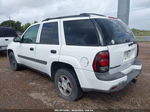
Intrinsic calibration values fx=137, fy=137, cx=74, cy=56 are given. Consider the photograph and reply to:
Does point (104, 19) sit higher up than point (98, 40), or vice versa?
point (104, 19)

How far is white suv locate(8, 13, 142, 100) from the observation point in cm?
253

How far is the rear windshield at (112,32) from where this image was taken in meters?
2.61

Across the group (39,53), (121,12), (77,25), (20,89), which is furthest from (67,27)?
(121,12)

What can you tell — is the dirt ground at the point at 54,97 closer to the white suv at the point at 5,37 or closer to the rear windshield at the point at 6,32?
the white suv at the point at 5,37

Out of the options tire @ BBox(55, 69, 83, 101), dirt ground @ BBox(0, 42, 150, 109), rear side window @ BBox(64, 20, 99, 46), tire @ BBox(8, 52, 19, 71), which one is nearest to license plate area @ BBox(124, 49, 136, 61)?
rear side window @ BBox(64, 20, 99, 46)

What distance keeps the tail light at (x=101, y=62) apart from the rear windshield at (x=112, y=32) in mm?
239

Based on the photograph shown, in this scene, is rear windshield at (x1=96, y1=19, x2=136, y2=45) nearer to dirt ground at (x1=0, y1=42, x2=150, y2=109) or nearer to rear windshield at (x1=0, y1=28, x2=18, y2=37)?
dirt ground at (x1=0, y1=42, x2=150, y2=109)

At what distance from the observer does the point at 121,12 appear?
9.53 m

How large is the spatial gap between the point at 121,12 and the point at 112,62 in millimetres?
8033

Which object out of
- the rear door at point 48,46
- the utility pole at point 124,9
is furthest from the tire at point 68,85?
the utility pole at point 124,9

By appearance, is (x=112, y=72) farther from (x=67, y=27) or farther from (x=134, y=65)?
(x=67, y=27)

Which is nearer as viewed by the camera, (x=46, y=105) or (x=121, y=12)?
(x=46, y=105)

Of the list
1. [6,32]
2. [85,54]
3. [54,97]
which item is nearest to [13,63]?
[54,97]

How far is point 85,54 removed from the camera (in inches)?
103
